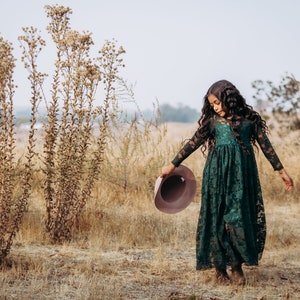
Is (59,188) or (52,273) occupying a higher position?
(59,188)

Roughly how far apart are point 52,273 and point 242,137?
7.05 ft

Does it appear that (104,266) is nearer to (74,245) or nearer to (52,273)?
(52,273)

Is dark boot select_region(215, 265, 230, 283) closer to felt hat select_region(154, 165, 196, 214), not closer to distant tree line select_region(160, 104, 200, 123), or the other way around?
felt hat select_region(154, 165, 196, 214)

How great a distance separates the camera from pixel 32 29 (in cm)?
599

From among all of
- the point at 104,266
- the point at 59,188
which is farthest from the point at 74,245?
the point at 104,266

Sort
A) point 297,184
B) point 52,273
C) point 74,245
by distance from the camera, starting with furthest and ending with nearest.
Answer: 1. point 297,184
2. point 74,245
3. point 52,273

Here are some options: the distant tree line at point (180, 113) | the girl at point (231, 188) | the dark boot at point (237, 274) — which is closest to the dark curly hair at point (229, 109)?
the girl at point (231, 188)

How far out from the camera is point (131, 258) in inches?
268

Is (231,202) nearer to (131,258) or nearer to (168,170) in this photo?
(168,170)

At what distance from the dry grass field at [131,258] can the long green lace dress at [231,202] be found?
324 millimetres

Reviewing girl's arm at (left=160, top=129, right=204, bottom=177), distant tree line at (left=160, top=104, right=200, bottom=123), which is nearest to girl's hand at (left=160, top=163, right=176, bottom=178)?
girl's arm at (left=160, top=129, right=204, bottom=177)

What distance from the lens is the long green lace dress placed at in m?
5.48

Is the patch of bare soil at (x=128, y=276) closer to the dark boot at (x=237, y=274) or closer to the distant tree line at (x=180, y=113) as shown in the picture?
the dark boot at (x=237, y=274)

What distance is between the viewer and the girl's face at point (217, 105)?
5.59 meters
